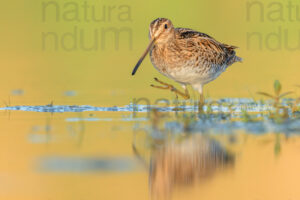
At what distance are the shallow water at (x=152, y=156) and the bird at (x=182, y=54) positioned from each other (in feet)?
5.40

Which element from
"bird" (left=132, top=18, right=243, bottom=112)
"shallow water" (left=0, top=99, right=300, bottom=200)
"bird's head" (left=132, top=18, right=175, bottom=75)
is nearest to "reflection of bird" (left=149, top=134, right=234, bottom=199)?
"shallow water" (left=0, top=99, right=300, bottom=200)

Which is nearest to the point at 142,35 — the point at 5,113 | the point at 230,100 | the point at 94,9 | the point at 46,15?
the point at 94,9

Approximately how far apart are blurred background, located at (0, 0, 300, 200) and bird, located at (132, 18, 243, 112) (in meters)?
0.97

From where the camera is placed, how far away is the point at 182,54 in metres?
11.5

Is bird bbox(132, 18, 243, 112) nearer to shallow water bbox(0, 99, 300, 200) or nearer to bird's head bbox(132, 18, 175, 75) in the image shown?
bird's head bbox(132, 18, 175, 75)

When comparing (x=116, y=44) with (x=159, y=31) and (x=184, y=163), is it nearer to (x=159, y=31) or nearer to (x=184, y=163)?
(x=159, y=31)

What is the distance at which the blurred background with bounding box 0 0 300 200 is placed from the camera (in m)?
6.38

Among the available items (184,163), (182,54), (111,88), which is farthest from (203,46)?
(184,163)

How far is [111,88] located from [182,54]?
115 inches

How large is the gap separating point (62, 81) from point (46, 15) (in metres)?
11.4

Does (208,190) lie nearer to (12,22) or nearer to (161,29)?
(161,29)

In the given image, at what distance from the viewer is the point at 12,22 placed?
25.6 m

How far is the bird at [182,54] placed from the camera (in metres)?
11.5

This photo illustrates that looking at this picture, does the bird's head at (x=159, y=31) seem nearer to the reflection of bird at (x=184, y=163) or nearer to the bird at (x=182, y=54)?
the bird at (x=182, y=54)
